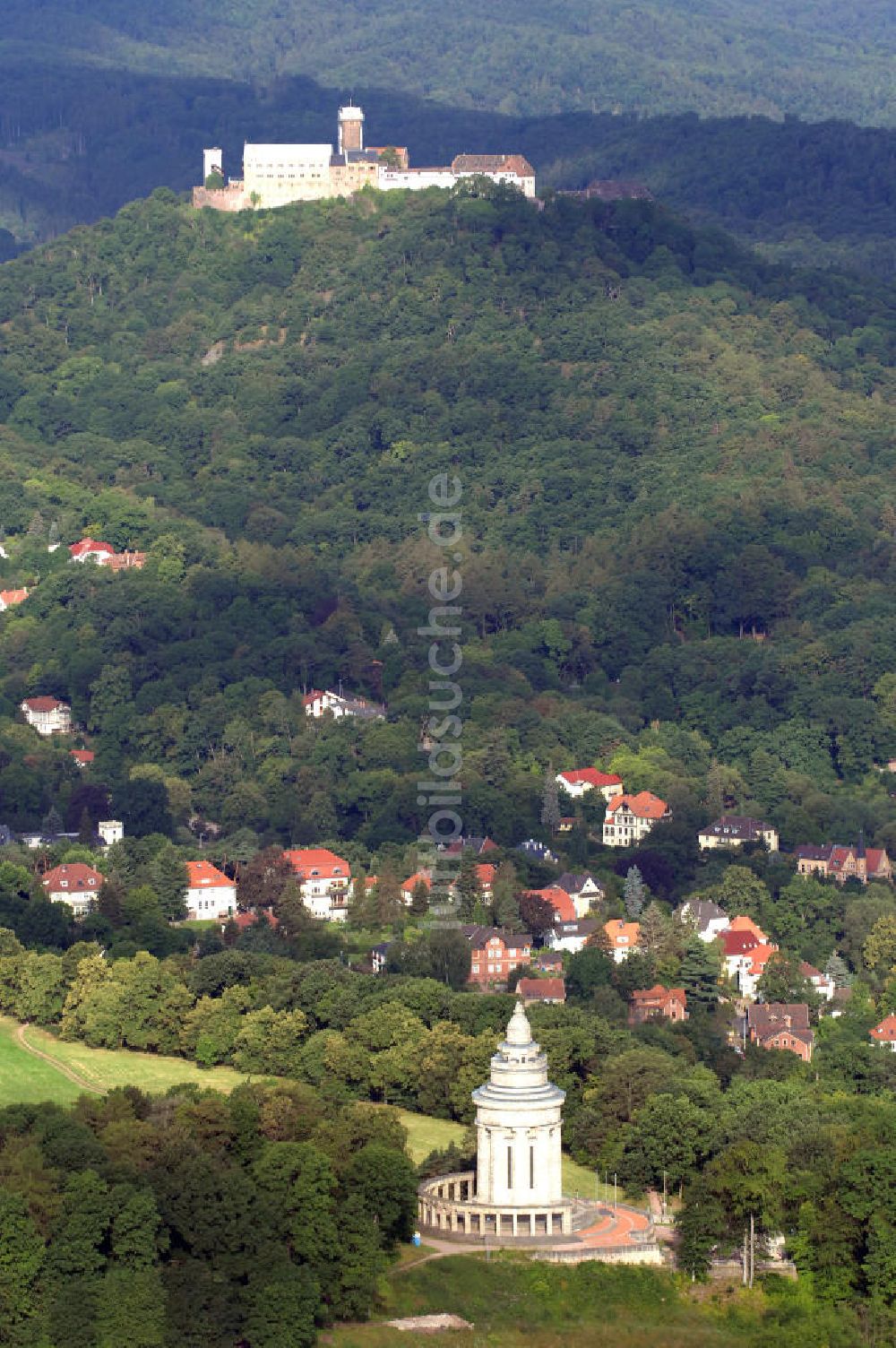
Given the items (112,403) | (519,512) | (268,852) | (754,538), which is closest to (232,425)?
(112,403)

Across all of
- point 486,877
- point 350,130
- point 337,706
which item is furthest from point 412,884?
point 350,130

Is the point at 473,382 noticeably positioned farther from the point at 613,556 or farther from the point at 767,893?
the point at 767,893

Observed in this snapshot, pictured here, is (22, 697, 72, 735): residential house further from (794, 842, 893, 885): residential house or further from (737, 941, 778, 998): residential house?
(737, 941, 778, 998): residential house

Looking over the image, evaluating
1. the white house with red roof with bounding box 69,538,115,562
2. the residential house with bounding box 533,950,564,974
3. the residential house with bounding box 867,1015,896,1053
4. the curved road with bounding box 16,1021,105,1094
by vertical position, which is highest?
the white house with red roof with bounding box 69,538,115,562

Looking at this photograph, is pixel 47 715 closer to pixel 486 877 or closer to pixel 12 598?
pixel 12 598

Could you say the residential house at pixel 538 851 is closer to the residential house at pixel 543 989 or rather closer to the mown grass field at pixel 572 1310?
the residential house at pixel 543 989

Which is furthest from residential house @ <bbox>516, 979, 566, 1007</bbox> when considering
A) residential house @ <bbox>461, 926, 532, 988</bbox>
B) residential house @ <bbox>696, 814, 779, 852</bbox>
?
residential house @ <bbox>696, 814, 779, 852</bbox>
